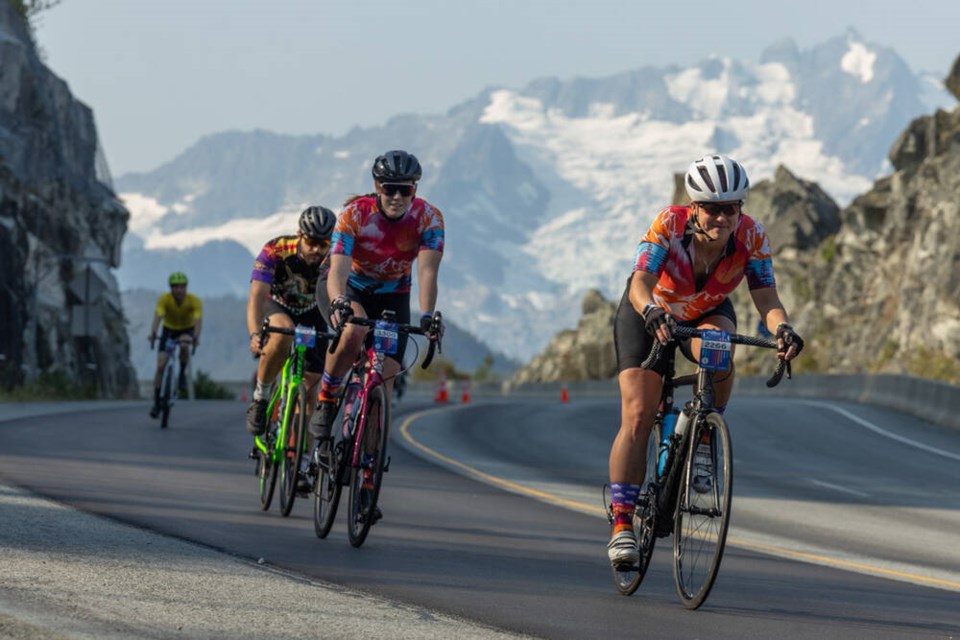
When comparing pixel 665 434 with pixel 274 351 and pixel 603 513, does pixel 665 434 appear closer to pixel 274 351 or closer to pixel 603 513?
pixel 274 351

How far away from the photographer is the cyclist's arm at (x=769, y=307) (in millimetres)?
7633

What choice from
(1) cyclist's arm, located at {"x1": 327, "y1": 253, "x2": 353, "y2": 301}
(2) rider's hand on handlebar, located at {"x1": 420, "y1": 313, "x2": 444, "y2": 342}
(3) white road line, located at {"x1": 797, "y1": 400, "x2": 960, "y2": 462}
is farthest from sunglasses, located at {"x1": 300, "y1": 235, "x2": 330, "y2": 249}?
(3) white road line, located at {"x1": 797, "y1": 400, "x2": 960, "y2": 462}

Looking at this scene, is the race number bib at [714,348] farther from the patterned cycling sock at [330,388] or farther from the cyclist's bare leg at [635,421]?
the patterned cycling sock at [330,388]

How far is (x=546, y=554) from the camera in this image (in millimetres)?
9648

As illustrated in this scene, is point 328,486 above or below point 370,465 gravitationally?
below

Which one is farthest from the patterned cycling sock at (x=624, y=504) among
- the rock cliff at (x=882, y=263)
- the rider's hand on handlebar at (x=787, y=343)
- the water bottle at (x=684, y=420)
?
the rock cliff at (x=882, y=263)

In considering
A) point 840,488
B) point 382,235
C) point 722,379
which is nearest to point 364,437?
point 382,235

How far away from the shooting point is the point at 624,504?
25.3ft

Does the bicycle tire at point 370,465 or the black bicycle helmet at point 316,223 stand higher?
the black bicycle helmet at point 316,223

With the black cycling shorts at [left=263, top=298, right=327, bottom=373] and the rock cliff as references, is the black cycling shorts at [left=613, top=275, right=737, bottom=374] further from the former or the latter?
the rock cliff

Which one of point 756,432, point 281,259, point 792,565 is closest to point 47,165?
point 756,432

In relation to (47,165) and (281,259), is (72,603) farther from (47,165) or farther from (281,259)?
(47,165)

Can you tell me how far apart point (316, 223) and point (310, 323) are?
102cm

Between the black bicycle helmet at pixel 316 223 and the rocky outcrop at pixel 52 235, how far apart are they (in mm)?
20500
